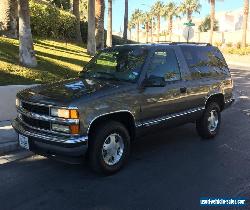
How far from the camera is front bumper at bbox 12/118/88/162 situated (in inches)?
211

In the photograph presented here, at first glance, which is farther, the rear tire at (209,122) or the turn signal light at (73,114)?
the rear tire at (209,122)

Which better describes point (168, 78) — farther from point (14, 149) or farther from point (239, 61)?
point (239, 61)

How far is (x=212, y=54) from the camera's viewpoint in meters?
8.27

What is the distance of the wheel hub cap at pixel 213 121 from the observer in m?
8.16

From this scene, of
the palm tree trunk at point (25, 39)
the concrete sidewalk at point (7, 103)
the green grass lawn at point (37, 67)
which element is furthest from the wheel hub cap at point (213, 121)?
the palm tree trunk at point (25, 39)

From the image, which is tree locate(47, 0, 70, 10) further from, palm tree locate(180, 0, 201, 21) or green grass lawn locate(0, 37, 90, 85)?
palm tree locate(180, 0, 201, 21)

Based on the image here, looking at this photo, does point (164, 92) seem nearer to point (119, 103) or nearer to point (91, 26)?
point (119, 103)

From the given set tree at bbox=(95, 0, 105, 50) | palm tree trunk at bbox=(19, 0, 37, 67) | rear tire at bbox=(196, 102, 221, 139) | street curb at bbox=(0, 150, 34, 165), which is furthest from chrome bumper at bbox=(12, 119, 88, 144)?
tree at bbox=(95, 0, 105, 50)

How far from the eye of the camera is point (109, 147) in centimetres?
593

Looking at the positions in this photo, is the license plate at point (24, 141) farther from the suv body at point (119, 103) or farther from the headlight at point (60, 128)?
the headlight at point (60, 128)

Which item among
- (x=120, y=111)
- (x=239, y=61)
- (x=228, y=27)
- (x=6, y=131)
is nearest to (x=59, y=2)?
(x=239, y=61)

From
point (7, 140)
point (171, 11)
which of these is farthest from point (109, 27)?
point (171, 11)

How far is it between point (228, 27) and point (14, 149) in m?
116

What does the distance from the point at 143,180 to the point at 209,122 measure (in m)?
2.86
